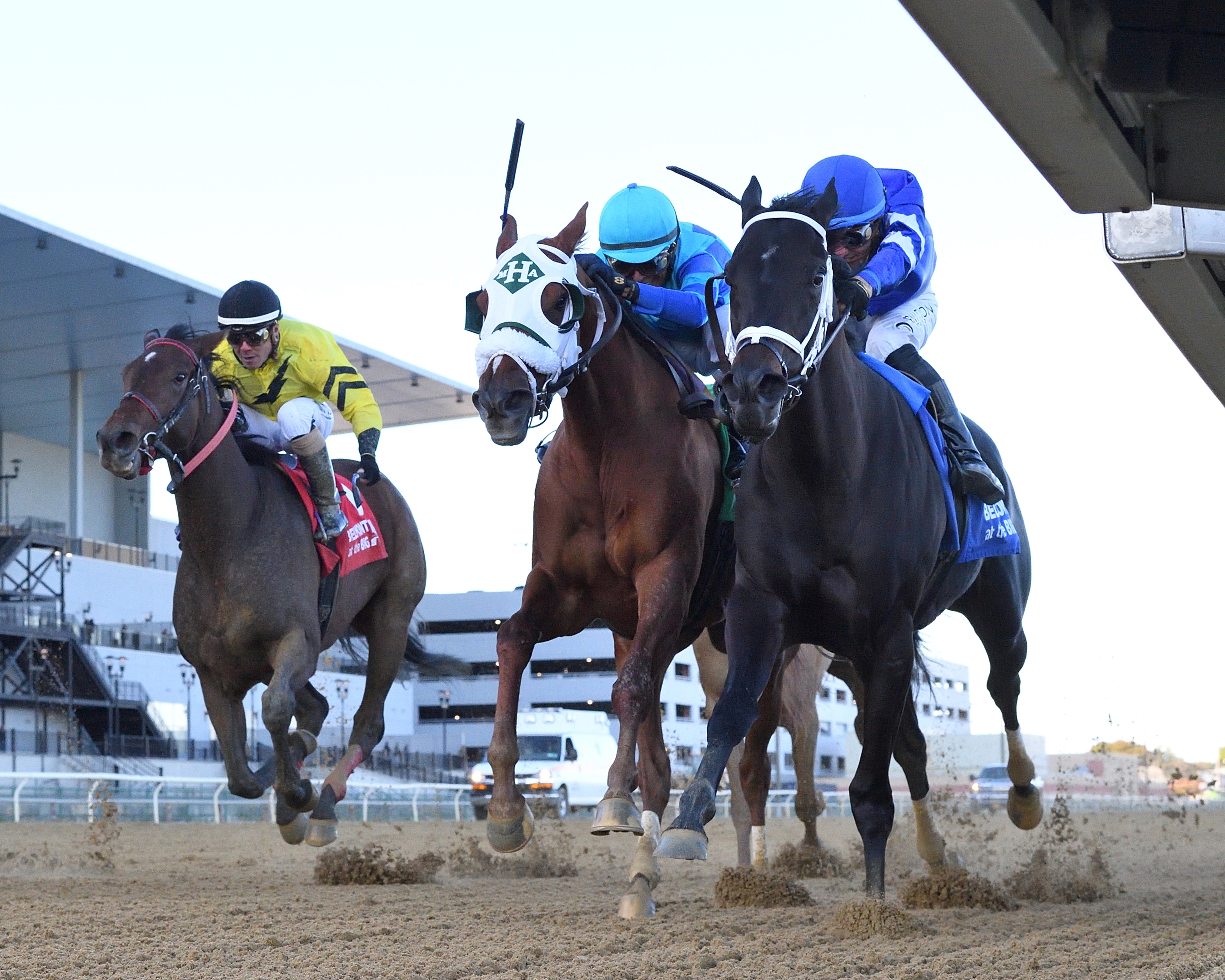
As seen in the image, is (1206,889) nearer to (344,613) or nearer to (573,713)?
(344,613)

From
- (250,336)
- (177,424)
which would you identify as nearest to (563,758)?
(250,336)

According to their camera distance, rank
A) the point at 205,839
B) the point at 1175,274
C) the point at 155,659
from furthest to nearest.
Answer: the point at 155,659 < the point at 205,839 < the point at 1175,274

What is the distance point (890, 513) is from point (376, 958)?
7.23 ft

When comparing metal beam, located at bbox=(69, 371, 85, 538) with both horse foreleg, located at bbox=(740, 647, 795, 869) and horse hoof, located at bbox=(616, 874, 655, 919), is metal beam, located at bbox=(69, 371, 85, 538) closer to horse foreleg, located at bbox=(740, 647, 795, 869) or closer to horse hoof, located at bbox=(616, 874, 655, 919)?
horse foreleg, located at bbox=(740, 647, 795, 869)

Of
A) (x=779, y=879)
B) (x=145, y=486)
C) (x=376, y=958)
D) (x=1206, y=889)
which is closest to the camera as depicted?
(x=376, y=958)

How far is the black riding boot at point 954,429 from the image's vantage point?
578 cm

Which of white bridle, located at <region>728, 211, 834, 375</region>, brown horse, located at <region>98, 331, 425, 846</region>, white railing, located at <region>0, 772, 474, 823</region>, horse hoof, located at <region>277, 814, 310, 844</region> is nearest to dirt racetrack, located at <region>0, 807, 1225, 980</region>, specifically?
horse hoof, located at <region>277, 814, 310, 844</region>

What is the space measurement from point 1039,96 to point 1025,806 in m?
5.41

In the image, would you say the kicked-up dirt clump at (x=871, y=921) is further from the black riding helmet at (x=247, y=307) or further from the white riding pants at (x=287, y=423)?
the black riding helmet at (x=247, y=307)

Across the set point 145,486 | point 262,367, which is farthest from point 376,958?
point 145,486

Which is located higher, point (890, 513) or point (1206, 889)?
point (890, 513)

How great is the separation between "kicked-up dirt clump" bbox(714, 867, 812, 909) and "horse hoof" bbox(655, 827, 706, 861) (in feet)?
5.08

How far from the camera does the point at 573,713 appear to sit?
30.2 meters

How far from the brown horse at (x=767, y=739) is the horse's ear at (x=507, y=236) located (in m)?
1.96
